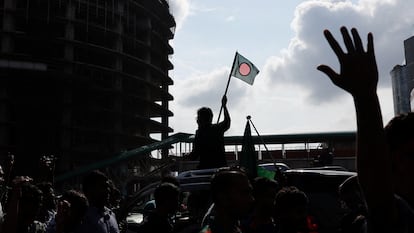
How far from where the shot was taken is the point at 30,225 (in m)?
3.73

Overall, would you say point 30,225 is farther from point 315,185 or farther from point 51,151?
point 51,151

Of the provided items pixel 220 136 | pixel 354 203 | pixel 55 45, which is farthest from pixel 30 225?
pixel 55 45

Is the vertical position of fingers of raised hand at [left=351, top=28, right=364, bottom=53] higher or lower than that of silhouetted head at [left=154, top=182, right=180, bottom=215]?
higher

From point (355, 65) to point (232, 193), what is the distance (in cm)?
151

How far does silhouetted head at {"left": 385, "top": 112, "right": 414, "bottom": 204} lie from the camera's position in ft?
5.21

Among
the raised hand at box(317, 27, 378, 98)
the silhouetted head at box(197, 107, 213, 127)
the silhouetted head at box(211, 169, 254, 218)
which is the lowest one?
the silhouetted head at box(211, 169, 254, 218)

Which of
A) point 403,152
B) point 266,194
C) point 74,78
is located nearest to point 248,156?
point 266,194

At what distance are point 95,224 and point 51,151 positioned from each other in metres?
40.5

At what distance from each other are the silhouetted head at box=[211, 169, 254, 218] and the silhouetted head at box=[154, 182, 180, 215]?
1.04 m

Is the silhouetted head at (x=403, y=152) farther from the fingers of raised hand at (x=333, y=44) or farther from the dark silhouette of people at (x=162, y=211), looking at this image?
the dark silhouette of people at (x=162, y=211)

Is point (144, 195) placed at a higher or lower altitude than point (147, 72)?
lower

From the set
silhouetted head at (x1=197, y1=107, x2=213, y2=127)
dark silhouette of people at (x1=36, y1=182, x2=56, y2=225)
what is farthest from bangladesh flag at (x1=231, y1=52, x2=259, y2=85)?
dark silhouette of people at (x1=36, y1=182, x2=56, y2=225)

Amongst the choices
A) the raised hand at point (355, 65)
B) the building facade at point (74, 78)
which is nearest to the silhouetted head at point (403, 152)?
the raised hand at point (355, 65)

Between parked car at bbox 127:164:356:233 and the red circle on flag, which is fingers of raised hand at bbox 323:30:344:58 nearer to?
parked car at bbox 127:164:356:233
